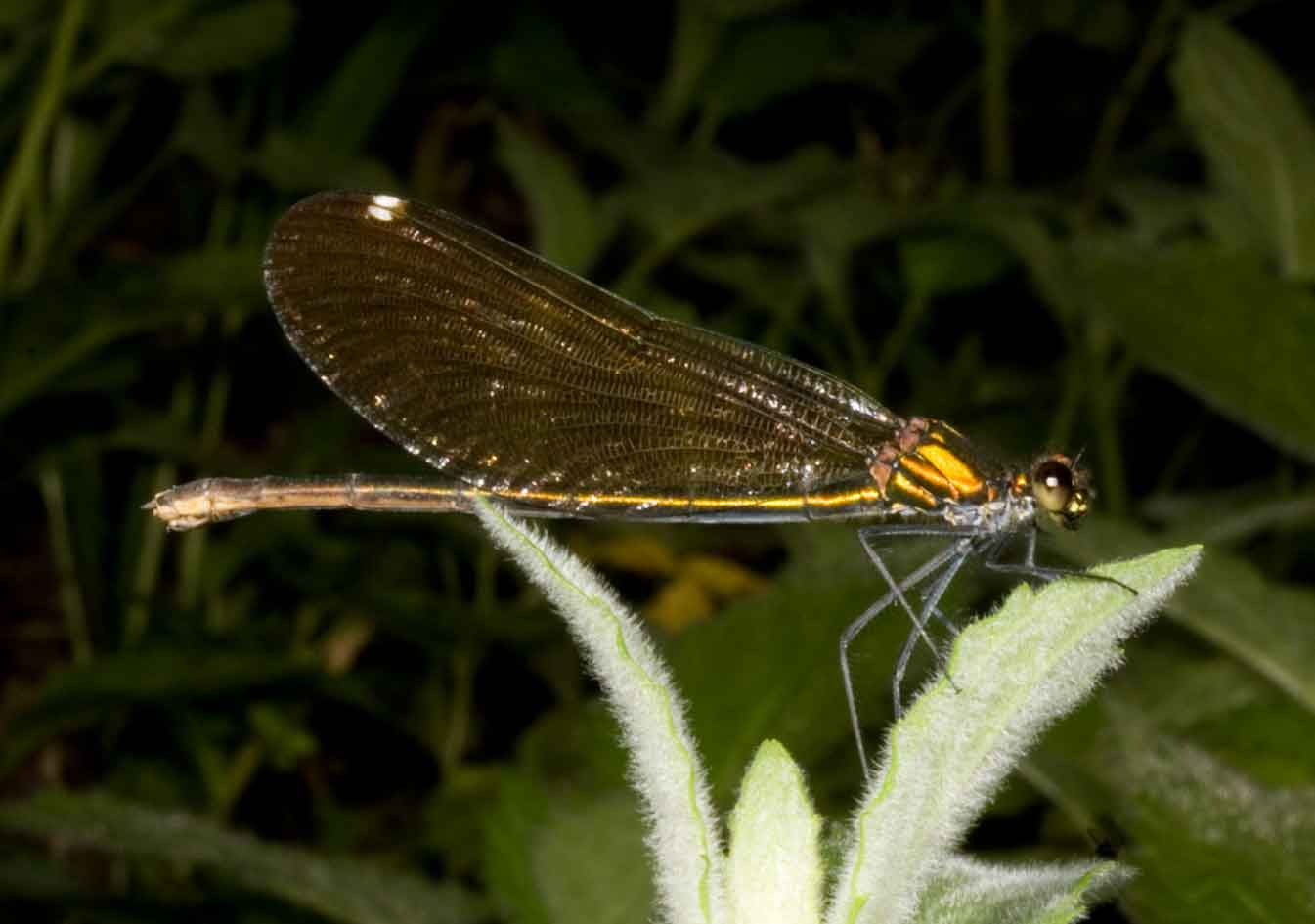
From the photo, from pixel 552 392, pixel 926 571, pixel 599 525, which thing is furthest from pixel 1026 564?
pixel 599 525

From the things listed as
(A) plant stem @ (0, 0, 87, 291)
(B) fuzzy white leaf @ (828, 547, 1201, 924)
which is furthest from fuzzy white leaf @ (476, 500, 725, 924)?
(A) plant stem @ (0, 0, 87, 291)

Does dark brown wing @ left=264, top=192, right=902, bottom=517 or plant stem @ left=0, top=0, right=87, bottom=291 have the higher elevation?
plant stem @ left=0, top=0, right=87, bottom=291

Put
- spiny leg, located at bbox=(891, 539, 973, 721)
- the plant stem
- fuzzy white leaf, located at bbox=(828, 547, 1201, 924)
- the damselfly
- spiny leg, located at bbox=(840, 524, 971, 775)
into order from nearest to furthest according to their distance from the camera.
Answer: fuzzy white leaf, located at bbox=(828, 547, 1201, 924) < spiny leg, located at bbox=(891, 539, 973, 721) < spiny leg, located at bbox=(840, 524, 971, 775) < the damselfly < the plant stem

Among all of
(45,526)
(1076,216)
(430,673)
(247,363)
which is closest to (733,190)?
(1076,216)

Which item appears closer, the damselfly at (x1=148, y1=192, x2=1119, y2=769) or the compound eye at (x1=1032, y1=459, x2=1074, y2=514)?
the compound eye at (x1=1032, y1=459, x2=1074, y2=514)

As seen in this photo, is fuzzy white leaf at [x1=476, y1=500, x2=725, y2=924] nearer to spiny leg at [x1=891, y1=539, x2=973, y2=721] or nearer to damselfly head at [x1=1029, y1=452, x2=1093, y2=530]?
spiny leg at [x1=891, y1=539, x2=973, y2=721]

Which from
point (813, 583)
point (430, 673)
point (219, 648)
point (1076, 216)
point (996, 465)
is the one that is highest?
point (1076, 216)

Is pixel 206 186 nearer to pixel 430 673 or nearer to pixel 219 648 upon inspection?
pixel 430 673

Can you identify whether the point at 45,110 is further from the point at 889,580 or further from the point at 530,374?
the point at 889,580
